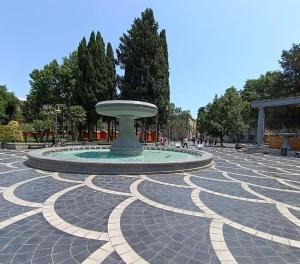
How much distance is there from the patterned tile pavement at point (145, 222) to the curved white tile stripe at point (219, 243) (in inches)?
0.7

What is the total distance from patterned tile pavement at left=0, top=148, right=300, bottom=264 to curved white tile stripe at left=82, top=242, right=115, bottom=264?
2 cm

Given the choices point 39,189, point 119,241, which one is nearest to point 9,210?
point 39,189

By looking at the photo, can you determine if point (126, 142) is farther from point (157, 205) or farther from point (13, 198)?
point (157, 205)

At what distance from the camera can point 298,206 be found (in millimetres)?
7230

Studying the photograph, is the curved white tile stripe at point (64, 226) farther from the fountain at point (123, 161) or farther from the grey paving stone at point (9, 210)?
the fountain at point (123, 161)

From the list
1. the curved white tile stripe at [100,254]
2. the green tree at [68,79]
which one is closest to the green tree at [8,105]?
the green tree at [68,79]

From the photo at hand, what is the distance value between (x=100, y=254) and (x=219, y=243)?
214cm

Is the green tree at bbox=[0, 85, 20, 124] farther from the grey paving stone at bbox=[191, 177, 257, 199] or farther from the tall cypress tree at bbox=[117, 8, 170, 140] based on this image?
the grey paving stone at bbox=[191, 177, 257, 199]

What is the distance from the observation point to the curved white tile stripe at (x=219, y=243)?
4208mm

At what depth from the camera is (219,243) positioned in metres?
4.74

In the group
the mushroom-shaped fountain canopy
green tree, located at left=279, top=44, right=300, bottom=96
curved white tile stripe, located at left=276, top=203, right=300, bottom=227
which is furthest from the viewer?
green tree, located at left=279, top=44, right=300, bottom=96

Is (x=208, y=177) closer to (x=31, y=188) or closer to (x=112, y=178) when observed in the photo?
(x=112, y=178)

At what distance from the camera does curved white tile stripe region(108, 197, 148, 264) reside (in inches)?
162

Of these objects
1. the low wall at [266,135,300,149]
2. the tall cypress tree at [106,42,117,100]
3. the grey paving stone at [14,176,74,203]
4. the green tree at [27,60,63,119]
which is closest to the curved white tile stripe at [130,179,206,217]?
the grey paving stone at [14,176,74,203]
